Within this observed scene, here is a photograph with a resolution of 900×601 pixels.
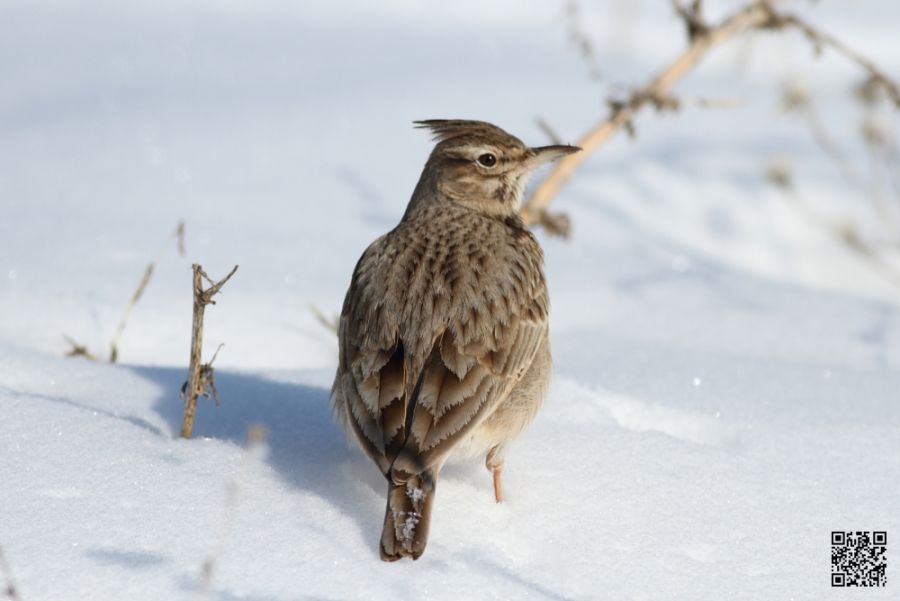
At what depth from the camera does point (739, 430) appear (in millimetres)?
3969

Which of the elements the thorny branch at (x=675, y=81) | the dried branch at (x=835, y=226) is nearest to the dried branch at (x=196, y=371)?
the thorny branch at (x=675, y=81)

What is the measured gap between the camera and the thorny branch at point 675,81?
5.37 metres

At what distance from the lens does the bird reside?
306 cm

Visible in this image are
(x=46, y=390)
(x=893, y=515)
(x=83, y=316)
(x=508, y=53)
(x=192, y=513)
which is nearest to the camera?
(x=192, y=513)

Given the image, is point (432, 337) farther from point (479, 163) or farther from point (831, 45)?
point (831, 45)

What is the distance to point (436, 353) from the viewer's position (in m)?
3.32

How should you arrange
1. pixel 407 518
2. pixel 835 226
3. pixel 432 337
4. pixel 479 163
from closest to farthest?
pixel 407 518 → pixel 432 337 → pixel 479 163 → pixel 835 226

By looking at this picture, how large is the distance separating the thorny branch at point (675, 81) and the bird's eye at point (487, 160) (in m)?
1.15

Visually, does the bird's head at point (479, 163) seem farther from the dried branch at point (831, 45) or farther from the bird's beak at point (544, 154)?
the dried branch at point (831, 45)

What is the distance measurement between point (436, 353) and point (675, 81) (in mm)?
2828

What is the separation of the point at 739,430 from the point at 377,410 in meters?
1.35

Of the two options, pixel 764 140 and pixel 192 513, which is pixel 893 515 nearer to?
pixel 192 513

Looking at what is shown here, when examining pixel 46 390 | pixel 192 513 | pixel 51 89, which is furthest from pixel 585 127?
pixel 192 513

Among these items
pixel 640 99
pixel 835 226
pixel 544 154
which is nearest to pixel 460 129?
pixel 544 154
